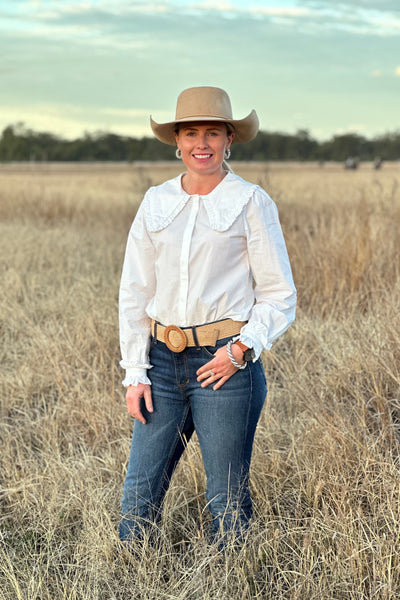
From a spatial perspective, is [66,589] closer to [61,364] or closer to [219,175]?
[219,175]

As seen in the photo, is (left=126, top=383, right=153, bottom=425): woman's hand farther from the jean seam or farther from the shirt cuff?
the shirt cuff

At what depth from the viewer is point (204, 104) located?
200cm

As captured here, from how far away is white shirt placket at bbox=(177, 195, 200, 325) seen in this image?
2002 mm

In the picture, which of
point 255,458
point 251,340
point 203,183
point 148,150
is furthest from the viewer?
point 148,150

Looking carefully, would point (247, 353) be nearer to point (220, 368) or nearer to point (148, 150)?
point (220, 368)

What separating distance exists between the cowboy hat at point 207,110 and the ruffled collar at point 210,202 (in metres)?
0.17

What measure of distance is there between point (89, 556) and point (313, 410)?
1288 millimetres

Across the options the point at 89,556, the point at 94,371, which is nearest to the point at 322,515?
the point at 89,556

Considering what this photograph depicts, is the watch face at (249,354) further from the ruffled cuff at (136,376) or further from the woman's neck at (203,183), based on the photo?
the woman's neck at (203,183)

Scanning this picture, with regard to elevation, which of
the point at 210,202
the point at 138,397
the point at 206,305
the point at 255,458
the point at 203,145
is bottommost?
the point at 255,458

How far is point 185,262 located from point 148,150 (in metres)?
65.4

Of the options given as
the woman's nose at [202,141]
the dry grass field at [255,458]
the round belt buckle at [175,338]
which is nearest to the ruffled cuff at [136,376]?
the round belt buckle at [175,338]

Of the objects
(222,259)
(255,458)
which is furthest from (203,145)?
(255,458)

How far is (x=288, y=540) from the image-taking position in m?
2.44
